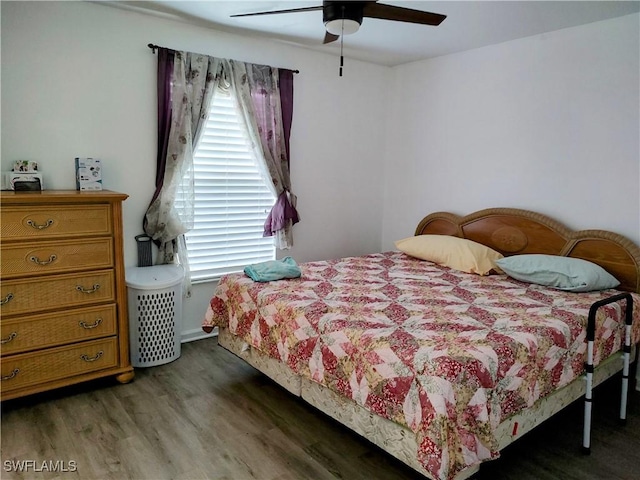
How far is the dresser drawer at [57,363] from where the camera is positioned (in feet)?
8.53

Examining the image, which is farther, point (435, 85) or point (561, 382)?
point (435, 85)

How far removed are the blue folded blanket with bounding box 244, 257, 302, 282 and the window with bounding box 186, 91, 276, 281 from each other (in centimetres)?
83

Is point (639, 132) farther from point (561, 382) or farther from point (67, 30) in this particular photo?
point (67, 30)

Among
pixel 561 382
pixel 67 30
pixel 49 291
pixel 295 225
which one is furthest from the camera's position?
pixel 295 225

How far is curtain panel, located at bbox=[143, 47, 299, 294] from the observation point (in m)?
3.44

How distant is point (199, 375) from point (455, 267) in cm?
211

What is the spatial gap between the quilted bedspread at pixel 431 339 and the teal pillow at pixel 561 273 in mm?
62

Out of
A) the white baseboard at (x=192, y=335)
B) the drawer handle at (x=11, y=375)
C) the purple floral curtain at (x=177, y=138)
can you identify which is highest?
the purple floral curtain at (x=177, y=138)

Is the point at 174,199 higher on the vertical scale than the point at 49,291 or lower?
higher

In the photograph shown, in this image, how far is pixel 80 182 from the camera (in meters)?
3.09

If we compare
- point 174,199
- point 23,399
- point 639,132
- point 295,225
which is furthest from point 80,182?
point 639,132

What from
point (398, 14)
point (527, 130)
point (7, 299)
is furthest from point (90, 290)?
point (527, 130)

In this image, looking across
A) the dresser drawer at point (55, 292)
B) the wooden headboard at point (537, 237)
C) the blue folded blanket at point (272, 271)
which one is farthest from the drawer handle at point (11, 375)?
the wooden headboard at point (537, 237)

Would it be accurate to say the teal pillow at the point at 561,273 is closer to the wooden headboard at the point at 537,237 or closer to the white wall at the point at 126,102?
the wooden headboard at the point at 537,237
